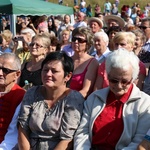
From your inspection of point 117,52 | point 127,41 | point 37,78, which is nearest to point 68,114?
point 117,52

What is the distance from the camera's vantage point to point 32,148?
304 centimetres

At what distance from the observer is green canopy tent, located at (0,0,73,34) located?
10.4m

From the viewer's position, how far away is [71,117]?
9.73ft

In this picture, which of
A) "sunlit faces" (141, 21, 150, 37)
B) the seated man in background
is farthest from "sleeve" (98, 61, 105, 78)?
"sunlit faces" (141, 21, 150, 37)

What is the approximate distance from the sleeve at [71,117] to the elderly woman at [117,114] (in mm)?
49

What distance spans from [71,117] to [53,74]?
0.40m

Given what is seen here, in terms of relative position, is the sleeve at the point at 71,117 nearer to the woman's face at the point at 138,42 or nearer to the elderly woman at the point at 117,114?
the elderly woman at the point at 117,114

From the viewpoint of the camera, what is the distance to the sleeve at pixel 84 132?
2889 millimetres

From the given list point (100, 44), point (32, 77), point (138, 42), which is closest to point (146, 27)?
point (138, 42)

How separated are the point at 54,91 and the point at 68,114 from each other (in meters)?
0.25

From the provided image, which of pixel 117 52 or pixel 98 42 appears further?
pixel 98 42

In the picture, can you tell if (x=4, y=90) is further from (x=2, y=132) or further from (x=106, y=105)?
(x=106, y=105)

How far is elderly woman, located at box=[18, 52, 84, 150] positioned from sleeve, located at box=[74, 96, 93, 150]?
5 centimetres

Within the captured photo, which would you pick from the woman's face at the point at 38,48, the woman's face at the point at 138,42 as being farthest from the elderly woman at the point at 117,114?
the woman's face at the point at 138,42
